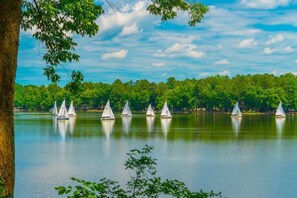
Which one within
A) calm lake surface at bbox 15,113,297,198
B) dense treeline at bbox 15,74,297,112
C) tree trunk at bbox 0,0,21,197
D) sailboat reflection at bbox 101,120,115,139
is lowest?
calm lake surface at bbox 15,113,297,198

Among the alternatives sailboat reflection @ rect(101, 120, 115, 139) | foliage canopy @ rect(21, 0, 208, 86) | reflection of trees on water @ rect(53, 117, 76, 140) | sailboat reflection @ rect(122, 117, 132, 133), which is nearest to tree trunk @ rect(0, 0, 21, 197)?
foliage canopy @ rect(21, 0, 208, 86)

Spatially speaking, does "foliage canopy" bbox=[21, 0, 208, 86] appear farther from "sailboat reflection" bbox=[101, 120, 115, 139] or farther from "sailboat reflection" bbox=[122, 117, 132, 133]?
"sailboat reflection" bbox=[122, 117, 132, 133]

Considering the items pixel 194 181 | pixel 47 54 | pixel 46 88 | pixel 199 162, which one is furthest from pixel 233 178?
pixel 46 88

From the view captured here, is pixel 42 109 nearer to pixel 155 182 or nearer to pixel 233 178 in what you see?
pixel 233 178

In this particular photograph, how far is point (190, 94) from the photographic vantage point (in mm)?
113688

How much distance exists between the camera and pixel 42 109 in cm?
13825

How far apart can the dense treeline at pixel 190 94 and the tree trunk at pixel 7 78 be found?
99579 mm

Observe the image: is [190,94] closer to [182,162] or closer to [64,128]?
[64,128]

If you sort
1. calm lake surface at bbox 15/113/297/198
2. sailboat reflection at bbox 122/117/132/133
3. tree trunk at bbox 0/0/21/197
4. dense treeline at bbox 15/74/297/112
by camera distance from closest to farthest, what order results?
tree trunk at bbox 0/0/21/197 → calm lake surface at bbox 15/113/297/198 → sailboat reflection at bbox 122/117/132/133 → dense treeline at bbox 15/74/297/112

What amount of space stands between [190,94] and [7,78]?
4321 inches

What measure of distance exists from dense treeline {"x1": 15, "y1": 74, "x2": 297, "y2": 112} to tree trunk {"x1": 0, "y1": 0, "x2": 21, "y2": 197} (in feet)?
327

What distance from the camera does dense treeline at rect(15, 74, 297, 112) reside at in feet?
344

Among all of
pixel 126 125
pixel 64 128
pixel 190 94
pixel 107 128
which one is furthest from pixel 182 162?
pixel 190 94

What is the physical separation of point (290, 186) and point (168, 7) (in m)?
15.4
